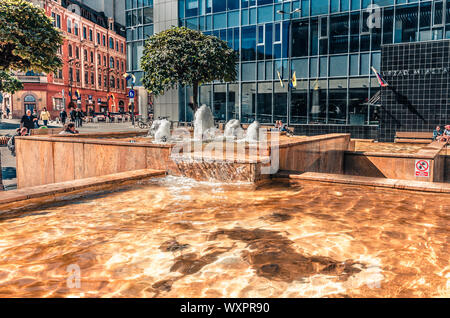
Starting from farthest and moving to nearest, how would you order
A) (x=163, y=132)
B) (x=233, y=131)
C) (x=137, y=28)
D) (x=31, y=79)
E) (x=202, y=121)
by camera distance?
(x=31, y=79) < (x=137, y=28) < (x=233, y=131) < (x=202, y=121) < (x=163, y=132)

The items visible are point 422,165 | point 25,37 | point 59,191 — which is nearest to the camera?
point 59,191

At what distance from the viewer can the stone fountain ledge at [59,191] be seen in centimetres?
507

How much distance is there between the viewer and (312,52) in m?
24.8

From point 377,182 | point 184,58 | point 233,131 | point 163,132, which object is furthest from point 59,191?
point 184,58

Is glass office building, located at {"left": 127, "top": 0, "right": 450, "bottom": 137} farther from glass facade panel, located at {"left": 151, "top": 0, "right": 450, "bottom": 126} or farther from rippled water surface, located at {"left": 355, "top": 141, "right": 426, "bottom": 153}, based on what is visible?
rippled water surface, located at {"left": 355, "top": 141, "right": 426, "bottom": 153}

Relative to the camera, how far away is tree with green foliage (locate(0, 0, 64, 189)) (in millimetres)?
11156

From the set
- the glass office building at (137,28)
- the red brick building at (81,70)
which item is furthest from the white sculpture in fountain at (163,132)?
the red brick building at (81,70)

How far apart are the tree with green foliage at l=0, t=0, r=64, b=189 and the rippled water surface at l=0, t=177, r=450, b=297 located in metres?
7.73

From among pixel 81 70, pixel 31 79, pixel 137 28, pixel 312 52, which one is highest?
pixel 81 70

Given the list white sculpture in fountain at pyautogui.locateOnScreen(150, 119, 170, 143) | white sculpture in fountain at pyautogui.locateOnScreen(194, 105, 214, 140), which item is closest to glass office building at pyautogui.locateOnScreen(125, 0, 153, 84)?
white sculpture in fountain at pyautogui.locateOnScreen(194, 105, 214, 140)

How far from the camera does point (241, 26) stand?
2742 cm

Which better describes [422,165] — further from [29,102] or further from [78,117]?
[29,102]
